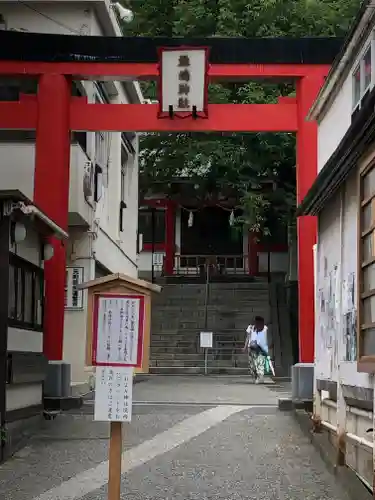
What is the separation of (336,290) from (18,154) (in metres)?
8.05

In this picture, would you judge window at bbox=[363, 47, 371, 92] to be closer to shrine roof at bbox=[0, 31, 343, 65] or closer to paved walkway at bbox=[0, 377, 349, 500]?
shrine roof at bbox=[0, 31, 343, 65]

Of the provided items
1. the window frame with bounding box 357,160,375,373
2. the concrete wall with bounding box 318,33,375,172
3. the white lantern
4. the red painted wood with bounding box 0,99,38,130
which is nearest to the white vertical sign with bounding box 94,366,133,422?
the window frame with bounding box 357,160,375,373

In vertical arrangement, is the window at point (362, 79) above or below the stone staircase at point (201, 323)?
above

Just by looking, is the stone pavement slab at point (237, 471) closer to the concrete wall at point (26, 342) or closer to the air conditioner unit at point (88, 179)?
the concrete wall at point (26, 342)

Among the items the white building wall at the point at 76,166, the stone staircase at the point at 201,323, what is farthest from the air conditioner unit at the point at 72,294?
the stone staircase at the point at 201,323

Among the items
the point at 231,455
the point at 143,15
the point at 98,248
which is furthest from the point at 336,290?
the point at 143,15

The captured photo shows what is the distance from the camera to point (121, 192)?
2148 centimetres

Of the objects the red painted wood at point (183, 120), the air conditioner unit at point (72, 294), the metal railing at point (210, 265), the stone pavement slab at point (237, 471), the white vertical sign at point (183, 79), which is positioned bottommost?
the stone pavement slab at point (237, 471)

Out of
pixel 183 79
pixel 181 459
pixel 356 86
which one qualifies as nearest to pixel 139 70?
pixel 183 79

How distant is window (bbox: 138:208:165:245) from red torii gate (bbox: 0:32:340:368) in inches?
805

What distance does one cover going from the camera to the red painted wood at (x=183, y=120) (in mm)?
13211

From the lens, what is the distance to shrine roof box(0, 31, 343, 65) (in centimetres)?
1298

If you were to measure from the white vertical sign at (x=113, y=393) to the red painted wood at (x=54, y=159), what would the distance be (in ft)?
23.2

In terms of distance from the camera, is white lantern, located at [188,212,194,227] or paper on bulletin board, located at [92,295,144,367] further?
white lantern, located at [188,212,194,227]
